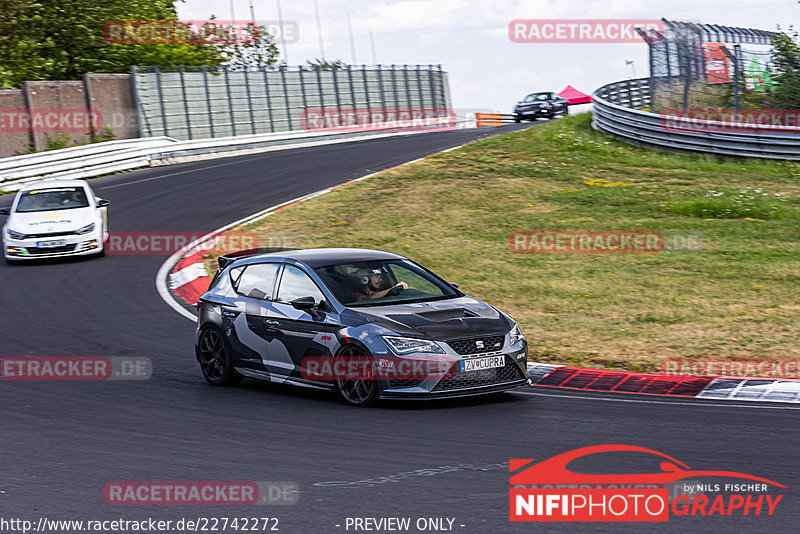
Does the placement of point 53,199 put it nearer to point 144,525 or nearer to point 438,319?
point 438,319

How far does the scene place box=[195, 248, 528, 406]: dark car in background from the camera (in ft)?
28.7

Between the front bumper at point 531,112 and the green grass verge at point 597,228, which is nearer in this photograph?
the green grass verge at point 597,228

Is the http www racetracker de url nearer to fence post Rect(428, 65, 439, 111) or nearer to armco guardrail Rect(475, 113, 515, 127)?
armco guardrail Rect(475, 113, 515, 127)

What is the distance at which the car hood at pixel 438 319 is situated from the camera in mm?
8828

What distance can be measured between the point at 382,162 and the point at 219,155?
10132 mm

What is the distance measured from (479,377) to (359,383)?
1115 millimetres

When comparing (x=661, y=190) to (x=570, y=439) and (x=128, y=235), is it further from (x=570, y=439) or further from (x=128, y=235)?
(x=570, y=439)

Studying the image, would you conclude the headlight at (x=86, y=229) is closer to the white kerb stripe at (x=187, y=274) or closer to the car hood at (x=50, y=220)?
the car hood at (x=50, y=220)

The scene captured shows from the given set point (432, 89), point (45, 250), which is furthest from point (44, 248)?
point (432, 89)

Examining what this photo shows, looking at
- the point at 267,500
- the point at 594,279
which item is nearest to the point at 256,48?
the point at 594,279

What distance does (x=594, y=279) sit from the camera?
15344mm

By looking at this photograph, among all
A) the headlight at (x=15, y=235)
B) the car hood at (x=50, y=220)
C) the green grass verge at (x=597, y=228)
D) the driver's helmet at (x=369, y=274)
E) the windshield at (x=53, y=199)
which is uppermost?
the windshield at (x=53, y=199)

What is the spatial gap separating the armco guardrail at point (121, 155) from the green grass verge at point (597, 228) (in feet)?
36.3

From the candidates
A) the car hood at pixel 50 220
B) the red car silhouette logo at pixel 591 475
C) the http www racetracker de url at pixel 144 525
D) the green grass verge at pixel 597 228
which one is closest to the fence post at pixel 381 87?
the green grass verge at pixel 597 228
